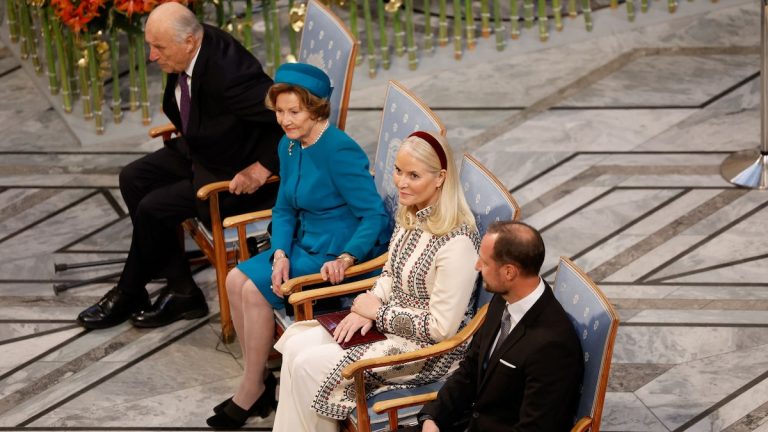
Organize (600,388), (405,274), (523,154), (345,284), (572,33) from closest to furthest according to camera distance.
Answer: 1. (600,388)
2. (405,274)
3. (345,284)
4. (523,154)
5. (572,33)

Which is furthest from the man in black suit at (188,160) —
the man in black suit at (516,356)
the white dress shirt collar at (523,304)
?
the white dress shirt collar at (523,304)

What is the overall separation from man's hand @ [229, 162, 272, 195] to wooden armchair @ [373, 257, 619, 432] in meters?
1.67

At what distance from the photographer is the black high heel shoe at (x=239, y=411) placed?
4.61m

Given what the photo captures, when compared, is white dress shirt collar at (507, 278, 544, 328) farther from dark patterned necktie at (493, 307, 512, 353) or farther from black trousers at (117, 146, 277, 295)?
black trousers at (117, 146, 277, 295)

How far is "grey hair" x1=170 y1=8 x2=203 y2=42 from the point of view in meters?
4.95

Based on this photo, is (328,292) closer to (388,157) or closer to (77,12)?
(388,157)

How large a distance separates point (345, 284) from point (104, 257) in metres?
1.83

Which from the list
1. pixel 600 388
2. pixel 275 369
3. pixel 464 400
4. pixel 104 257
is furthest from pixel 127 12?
pixel 600 388

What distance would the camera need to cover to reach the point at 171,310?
5340mm

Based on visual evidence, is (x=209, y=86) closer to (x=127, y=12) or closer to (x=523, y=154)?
(x=127, y=12)

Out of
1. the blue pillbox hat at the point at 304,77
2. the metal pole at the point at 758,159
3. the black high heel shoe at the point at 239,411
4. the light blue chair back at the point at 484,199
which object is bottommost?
the black high heel shoe at the point at 239,411

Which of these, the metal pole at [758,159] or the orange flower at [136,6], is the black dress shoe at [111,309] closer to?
the orange flower at [136,6]

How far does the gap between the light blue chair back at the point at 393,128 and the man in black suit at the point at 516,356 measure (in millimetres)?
1015

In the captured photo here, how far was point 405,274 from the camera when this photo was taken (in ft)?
13.3
